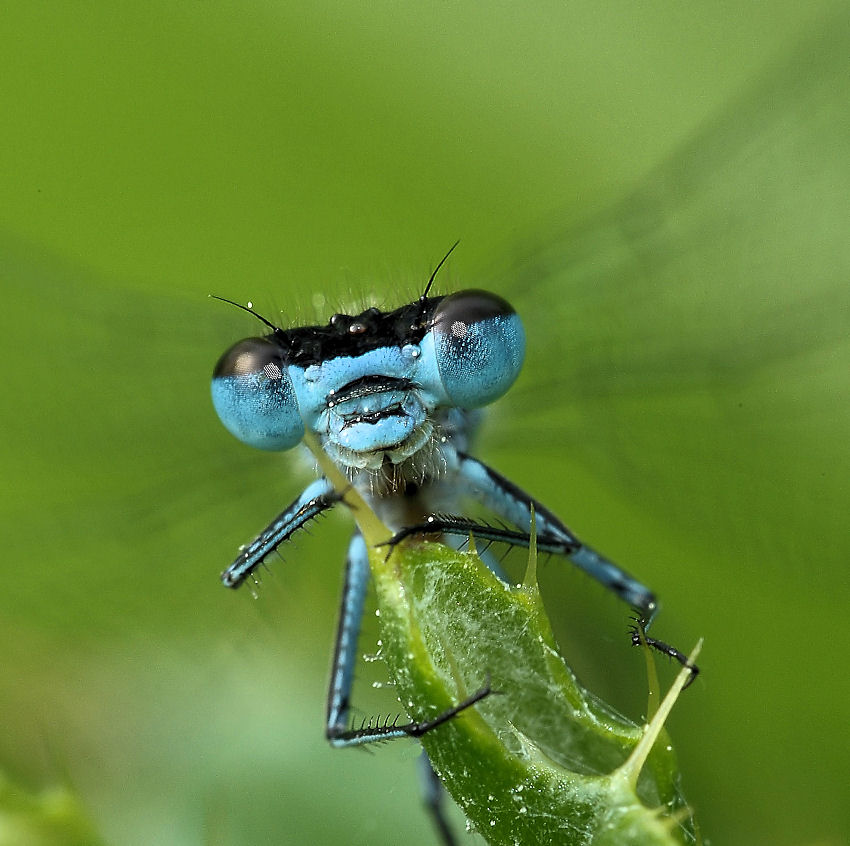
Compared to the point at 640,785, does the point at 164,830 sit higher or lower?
higher

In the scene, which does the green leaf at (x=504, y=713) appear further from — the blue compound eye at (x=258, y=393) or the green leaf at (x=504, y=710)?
the blue compound eye at (x=258, y=393)

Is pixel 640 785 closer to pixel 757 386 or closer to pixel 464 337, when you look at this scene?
pixel 464 337

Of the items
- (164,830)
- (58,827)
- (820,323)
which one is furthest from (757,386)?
(58,827)

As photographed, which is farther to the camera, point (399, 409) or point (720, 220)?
point (720, 220)

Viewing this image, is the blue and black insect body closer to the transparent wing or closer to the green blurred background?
the green blurred background

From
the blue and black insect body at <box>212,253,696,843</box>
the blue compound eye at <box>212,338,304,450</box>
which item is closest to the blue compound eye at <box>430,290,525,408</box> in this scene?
the blue and black insect body at <box>212,253,696,843</box>

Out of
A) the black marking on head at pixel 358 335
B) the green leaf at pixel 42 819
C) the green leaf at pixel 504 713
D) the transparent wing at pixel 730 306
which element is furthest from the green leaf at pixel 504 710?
the transparent wing at pixel 730 306
